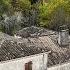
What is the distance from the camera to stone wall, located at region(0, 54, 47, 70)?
22.5m

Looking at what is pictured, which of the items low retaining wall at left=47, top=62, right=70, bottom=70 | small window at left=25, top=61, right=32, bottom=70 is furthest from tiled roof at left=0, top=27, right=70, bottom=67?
small window at left=25, top=61, right=32, bottom=70

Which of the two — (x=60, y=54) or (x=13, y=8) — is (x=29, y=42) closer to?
(x=60, y=54)

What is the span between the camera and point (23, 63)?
23.5m

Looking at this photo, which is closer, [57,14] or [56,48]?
[56,48]

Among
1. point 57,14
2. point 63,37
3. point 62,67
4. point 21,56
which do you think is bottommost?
point 62,67

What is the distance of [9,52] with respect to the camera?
77.4 ft

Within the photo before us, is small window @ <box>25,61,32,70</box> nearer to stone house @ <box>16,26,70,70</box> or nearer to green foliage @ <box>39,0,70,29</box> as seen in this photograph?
stone house @ <box>16,26,70,70</box>

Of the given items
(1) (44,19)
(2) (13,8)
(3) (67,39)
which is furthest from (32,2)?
(3) (67,39)

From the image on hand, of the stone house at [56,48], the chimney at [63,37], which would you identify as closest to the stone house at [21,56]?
the stone house at [56,48]

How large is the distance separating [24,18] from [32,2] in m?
9.57

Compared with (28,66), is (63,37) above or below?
above

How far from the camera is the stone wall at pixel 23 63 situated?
22453 mm

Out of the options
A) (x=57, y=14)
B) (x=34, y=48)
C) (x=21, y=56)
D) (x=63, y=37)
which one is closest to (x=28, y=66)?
(x=21, y=56)

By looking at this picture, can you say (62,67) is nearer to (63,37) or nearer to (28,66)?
(63,37)
